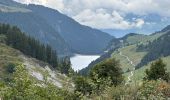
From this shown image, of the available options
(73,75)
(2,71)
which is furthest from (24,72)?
(2,71)

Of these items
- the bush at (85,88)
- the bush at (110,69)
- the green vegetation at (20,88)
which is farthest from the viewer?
the bush at (110,69)

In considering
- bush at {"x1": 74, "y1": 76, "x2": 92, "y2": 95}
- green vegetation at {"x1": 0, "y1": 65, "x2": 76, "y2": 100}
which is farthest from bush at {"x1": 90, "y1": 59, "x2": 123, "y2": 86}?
green vegetation at {"x1": 0, "y1": 65, "x2": 76, "y2": 100}

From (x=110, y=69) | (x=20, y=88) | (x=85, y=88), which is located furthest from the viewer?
(x=110, y=69)

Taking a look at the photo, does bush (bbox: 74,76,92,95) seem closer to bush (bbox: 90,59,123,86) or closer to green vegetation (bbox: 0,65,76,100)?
green vegetation (bbox: 0,65,76,100)

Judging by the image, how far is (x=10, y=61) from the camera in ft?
587

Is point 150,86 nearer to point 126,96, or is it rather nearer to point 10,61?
point 126,96

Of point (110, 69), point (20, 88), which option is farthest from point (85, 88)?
point (110, 69)

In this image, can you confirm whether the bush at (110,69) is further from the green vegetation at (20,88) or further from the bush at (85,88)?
the green vegetation at (20,88)

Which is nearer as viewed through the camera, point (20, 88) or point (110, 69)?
point (20, 88)

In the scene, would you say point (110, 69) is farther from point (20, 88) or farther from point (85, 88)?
point (20, 88)

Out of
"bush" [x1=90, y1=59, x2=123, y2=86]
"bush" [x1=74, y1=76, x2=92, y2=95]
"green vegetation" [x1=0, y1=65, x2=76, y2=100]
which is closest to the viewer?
"green vegetation" [x1=0, y1=65, x2=76, y2=100]

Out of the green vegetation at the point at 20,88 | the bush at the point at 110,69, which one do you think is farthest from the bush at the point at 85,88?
the bush at the point at 110,69

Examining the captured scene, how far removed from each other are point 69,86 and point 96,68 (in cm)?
4915

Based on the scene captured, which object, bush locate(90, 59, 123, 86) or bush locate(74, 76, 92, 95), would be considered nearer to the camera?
bush locate(74, 76, 92, 95)
